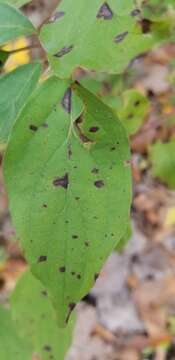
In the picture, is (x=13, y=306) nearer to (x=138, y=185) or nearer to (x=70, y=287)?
(x=70, y=287)

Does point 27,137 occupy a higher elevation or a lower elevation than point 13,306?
higher

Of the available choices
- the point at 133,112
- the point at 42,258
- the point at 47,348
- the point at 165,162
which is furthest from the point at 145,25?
the point at 165,162

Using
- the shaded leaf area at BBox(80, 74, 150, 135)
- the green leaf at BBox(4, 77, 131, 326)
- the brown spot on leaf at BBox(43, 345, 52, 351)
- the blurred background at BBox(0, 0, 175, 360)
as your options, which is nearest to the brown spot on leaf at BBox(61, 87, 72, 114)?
the green leaf at BBox(4, 77, 131, 326)

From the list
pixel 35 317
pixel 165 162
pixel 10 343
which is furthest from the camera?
pixel 165 162

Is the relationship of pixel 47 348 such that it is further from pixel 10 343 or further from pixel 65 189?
pixel 65 189

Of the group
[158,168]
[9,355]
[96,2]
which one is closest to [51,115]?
[96,2]

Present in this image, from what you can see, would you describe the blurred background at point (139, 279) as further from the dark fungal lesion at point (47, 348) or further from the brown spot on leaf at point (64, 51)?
the brown spot on leaf at point (64, 51)
